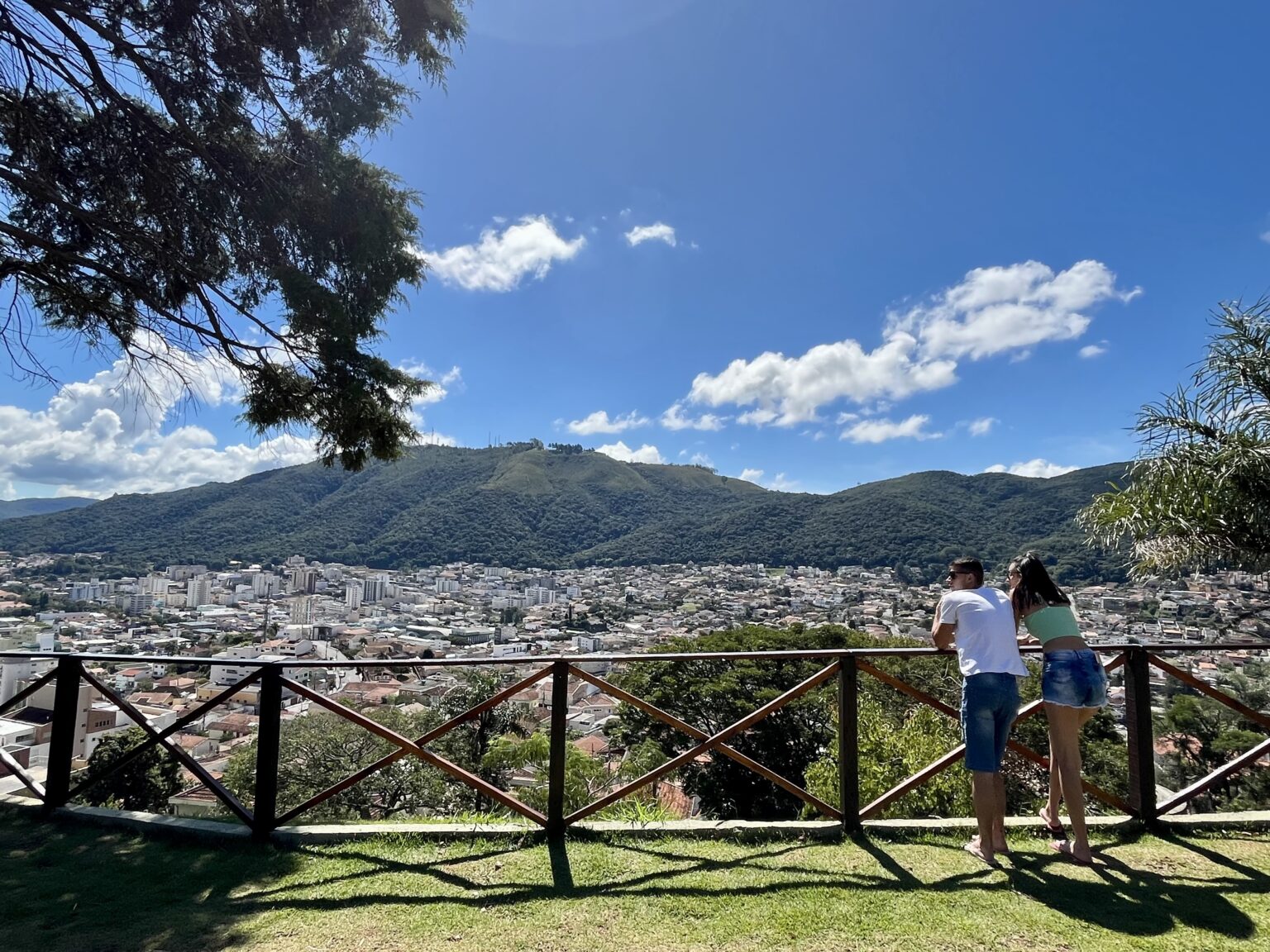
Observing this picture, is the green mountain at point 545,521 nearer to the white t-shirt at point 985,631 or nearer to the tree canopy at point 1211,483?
the tree canopy at point 1211,483

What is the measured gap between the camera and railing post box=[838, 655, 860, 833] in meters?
3.34

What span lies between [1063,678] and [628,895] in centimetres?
220

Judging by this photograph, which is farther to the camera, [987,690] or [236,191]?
[236,191]

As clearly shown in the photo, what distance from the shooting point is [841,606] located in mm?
35594

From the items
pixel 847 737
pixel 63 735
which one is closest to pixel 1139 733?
pixel 847 737

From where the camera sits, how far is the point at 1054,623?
2.95 m

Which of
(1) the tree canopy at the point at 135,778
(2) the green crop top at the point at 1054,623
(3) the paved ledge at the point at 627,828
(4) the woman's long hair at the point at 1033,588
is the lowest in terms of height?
(1) the tree canopy at the point at 135,778

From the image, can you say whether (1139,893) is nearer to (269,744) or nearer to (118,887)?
(269,744)

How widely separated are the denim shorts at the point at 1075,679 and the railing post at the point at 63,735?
5.15 m

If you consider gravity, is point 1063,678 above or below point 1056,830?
above

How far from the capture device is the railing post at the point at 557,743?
10.8 feet

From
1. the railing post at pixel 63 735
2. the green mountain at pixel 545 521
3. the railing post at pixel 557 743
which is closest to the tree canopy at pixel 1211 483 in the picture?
the railing post at pixel 557 743

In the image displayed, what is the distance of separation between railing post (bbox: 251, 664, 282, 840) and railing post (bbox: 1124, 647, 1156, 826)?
455 cm

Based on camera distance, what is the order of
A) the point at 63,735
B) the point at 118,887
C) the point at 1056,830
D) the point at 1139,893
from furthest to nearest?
the point at 63,735
the point at 1056,830
the point at 118,887
the point at 1139,893
